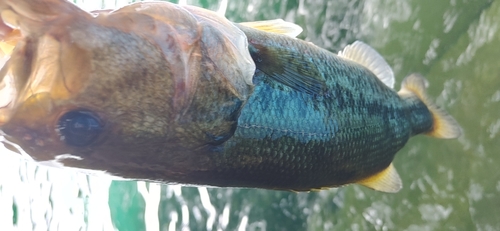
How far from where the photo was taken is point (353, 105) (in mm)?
1271

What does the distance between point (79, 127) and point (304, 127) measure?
52 cm

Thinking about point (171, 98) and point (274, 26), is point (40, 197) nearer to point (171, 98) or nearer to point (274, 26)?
point (274, 26)

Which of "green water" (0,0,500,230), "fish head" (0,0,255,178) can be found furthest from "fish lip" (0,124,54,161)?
"green water" (0,0,500,230)

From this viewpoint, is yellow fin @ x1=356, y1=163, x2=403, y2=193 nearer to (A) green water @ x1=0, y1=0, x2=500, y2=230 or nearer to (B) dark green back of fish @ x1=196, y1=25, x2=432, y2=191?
(B) dark green back of fish @ x1=196, y1=25, x2=432, y2=191

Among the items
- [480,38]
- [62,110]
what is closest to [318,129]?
[62,110]

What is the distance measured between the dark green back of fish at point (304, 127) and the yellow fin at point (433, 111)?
0.53 metres

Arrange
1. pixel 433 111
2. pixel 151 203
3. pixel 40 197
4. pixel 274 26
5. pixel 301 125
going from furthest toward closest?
pixel 151 203
pixel 40 197
pixel 433 111
pixel 274 26
pixel 301 125

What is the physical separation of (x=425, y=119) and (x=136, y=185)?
2.77 metres

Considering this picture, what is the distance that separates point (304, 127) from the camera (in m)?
1.04

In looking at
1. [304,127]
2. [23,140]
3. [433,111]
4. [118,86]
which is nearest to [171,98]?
[118,86]

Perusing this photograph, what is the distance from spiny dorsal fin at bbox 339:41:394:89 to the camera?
1.62m

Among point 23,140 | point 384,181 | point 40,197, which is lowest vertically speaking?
point 40,197

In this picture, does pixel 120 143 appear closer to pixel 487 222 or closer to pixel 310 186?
pixel 310 186

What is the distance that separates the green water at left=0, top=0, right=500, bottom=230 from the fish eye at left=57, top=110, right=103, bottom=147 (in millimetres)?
2219
